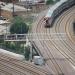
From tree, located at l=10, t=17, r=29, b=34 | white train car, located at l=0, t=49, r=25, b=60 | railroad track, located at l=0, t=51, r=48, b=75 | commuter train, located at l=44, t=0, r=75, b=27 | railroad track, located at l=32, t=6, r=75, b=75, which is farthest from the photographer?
commuter train, located at l=44, t=0, r=75, b=27

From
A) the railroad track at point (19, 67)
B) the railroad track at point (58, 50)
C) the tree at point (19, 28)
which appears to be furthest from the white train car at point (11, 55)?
the tree at point (19, 28)

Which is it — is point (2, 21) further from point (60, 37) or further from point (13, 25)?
point (60, 37)

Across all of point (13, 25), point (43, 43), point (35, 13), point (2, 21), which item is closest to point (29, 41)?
point (43, 43)

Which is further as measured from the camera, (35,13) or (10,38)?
(35,13)

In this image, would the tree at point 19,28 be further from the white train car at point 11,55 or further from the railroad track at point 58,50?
the white train car at point 11,55

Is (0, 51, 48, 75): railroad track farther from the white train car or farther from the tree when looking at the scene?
the tree

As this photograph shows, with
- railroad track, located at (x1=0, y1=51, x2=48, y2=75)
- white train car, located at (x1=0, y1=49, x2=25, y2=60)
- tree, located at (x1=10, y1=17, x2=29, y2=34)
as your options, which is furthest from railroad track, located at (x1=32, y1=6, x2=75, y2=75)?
white train car, located at (x1=0, y1=49, x2=25, y2=60)

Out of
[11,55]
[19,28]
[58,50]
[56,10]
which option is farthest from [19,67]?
[56,10]

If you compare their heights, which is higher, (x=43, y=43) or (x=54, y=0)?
(x=54, y=0)
